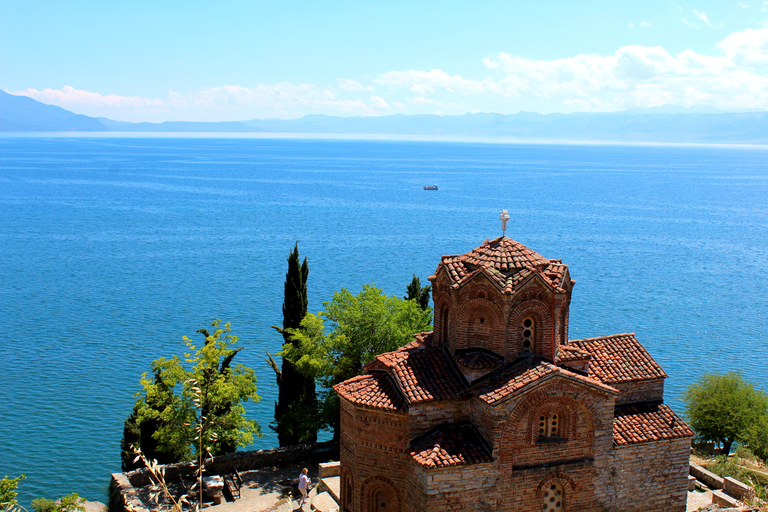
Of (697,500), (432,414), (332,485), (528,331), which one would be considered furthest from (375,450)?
(697,500)

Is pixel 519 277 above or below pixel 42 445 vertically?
above

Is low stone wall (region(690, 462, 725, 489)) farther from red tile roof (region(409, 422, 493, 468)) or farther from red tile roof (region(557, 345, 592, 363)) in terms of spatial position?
red tile roof (region(409, 422, 493, 468))

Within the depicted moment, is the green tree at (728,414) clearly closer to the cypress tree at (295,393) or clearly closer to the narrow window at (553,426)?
the narrow window at (553,426)

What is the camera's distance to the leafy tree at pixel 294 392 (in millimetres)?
31562

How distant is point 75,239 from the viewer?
302ft

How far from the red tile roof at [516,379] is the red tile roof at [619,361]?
2.31 m

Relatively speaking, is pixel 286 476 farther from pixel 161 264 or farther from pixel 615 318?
pixel 161 264

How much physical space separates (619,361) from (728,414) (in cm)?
1429

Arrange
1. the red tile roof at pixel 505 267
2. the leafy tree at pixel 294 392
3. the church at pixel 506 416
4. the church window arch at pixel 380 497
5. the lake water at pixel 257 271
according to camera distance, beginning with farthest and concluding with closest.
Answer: the lake water at pixel 257 271 → the leafy tree at pixel 294 392 → the red tile roof at pixel 505 267 → the church window arch at pixel 380 497 → the church at pixel 506 416

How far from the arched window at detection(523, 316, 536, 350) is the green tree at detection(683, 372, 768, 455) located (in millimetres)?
17414

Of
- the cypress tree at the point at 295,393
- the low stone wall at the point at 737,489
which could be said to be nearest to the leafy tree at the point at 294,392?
the cypress tree at the point at 295,393

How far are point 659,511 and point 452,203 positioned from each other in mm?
110677

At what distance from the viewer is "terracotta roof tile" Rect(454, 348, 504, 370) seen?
21.7 meters

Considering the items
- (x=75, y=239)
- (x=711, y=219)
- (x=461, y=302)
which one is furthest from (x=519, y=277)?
(x=711, y=219)
